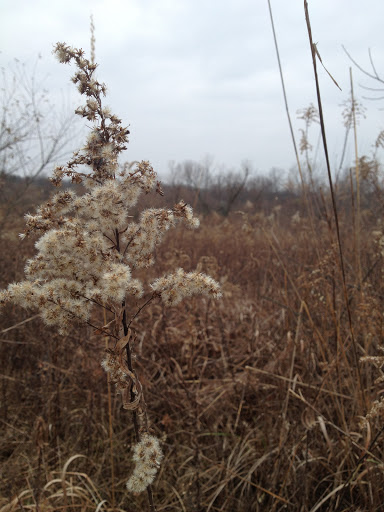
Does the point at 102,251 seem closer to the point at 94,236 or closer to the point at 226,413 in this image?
the point at 94,236

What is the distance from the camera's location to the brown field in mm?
1839

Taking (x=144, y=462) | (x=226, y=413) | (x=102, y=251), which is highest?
(x=102, y=251)

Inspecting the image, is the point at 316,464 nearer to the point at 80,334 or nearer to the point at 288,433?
the point at 288,433

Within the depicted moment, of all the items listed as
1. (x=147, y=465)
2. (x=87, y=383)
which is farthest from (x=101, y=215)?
(x=87, y=383)

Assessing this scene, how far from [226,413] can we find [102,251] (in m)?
1.89

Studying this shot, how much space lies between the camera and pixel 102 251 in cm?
100

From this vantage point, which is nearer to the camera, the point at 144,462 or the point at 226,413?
the point at 144,462

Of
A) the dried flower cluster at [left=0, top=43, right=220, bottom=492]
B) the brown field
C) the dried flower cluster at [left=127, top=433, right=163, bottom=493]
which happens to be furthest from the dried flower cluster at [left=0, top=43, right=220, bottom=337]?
the brown field

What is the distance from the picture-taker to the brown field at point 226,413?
1.84m

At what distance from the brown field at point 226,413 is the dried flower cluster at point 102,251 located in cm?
56

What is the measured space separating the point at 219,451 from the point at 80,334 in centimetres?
138

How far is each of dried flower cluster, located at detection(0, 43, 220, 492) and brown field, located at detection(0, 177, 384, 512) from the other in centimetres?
56

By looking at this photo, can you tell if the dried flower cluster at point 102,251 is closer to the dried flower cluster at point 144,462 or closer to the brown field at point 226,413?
the dried flower cluster at point 144,462

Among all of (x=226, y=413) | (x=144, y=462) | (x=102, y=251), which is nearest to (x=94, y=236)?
(x=102, y=251)
